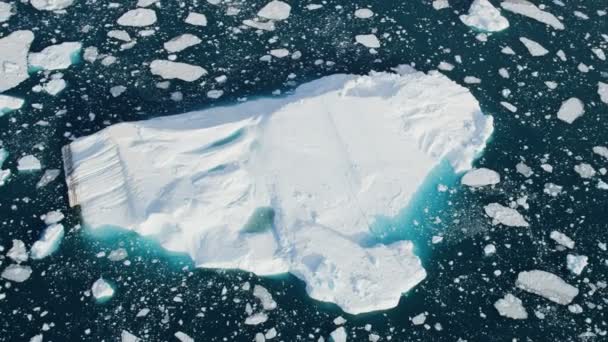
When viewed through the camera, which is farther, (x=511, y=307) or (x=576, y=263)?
Answer: (x=576, y=263)

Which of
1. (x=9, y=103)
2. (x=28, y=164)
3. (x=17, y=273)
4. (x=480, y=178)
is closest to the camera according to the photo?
(x=17, y=273)

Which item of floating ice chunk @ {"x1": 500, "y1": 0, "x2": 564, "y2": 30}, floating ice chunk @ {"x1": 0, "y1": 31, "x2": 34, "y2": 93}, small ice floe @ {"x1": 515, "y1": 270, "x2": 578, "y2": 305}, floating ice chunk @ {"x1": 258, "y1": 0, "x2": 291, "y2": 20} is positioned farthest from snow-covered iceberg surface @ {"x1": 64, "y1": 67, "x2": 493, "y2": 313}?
floating ice chunk @ {"x1": 500, "y1": 0, "x2": 564, "y2": 30}

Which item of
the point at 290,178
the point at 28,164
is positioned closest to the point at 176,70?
the point at 28,164

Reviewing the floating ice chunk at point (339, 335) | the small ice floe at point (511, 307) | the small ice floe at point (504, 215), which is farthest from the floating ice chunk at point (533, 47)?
the floating ice chunk at point (339, 335)

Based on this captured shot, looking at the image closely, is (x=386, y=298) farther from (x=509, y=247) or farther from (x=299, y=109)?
(x=299, y=109)

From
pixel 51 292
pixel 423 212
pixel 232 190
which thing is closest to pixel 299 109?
pixel 232 190

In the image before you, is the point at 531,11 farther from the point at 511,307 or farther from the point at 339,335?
the point at 339,335
